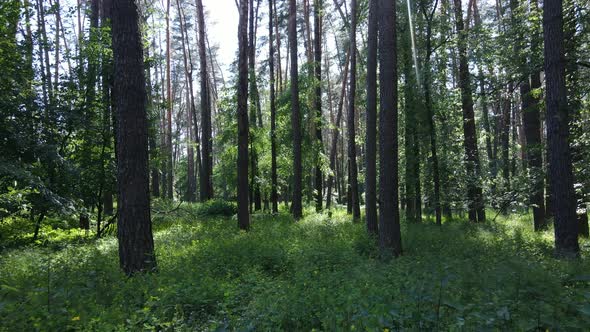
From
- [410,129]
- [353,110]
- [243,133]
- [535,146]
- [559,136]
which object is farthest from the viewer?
[353,110]

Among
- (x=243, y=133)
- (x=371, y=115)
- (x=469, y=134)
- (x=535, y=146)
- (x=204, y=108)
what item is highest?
(x=204, y=108)

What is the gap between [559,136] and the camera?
337 inches

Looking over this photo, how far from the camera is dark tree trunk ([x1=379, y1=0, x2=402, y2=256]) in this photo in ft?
28.9

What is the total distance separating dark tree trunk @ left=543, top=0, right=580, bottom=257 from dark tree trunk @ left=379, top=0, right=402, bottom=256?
349 centimetres

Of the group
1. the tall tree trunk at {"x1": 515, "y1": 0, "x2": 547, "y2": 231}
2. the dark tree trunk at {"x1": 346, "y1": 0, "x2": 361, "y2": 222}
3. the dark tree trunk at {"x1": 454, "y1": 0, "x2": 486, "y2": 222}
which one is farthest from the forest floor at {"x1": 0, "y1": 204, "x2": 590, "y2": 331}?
the dark tree trunk at {"x1": 346, "y1": 0, "x2": 361, "y2": 222}

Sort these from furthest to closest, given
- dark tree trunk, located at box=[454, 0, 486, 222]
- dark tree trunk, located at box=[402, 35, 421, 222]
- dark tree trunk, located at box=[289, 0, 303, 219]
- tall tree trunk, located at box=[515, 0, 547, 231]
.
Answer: dark tree trunk, located at box=[289, 0, 303, 219]
dark tree trunk, located at box=[402, 35, 421, 222]
dark tree trunk, located at box=[454, 0, 486, 222]
tall tree trunk, located at box=[515, 0, 547, 231]

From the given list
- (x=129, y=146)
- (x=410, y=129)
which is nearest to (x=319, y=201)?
(x=410, y=129)

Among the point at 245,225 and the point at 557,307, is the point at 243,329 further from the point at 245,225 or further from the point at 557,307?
the point at 245,225

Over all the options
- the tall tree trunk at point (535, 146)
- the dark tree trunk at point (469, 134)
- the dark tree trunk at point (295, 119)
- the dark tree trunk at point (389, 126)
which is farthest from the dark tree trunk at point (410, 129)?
the dark tree trunk at point (389, 126)

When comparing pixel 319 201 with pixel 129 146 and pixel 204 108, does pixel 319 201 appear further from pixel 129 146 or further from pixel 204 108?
pixel 129 146

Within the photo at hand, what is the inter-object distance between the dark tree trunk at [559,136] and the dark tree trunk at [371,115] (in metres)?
4.37

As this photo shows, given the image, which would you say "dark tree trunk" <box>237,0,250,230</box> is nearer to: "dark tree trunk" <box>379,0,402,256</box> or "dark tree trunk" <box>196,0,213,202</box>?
"dark tree trunk" <box>379,0,402,256</box>

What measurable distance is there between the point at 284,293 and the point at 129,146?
377 cm

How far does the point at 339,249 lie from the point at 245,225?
17.6 ft
